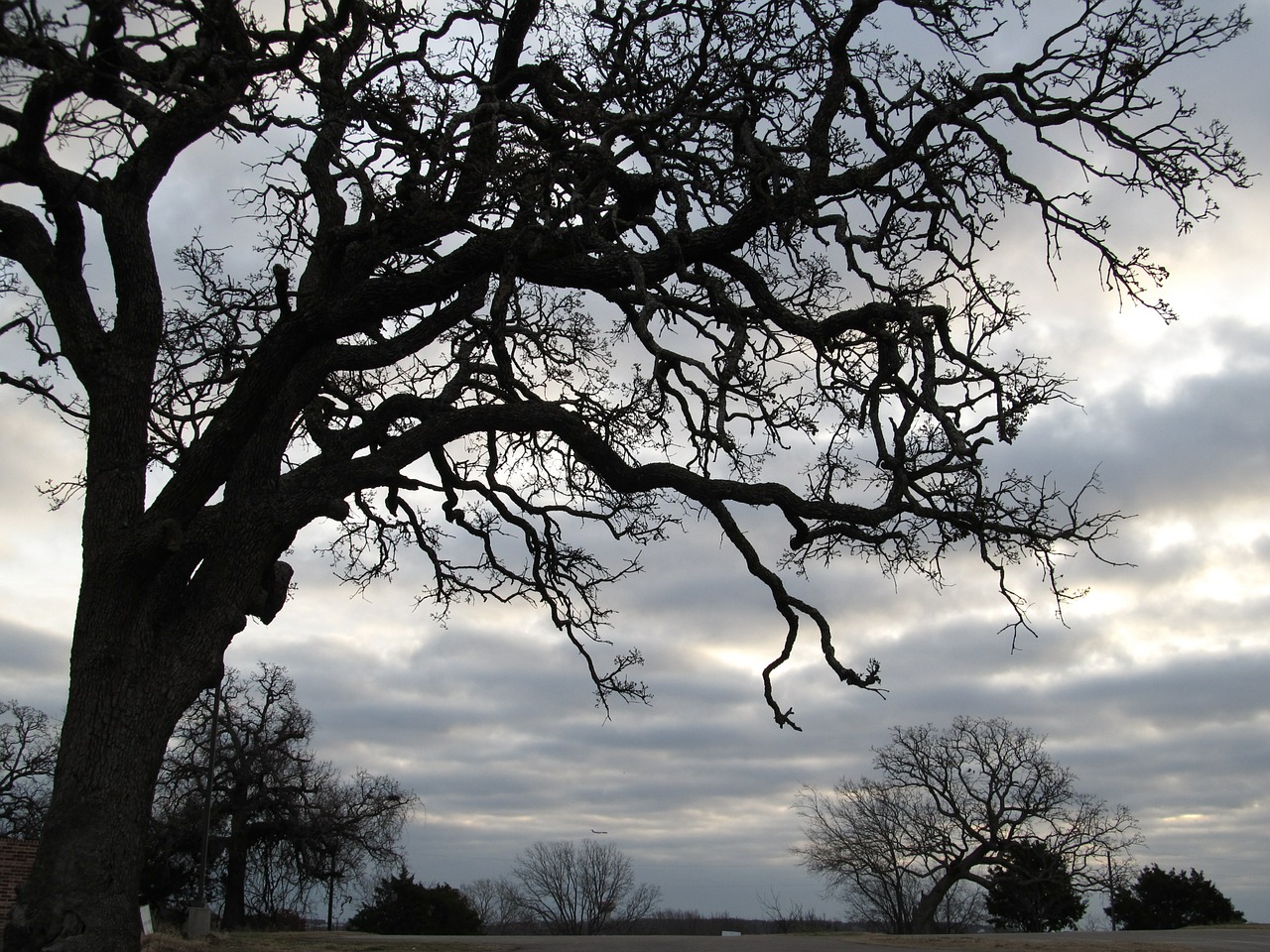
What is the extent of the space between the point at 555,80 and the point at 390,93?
→ 1.86m

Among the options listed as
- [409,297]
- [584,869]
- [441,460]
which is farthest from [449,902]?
[409,297]

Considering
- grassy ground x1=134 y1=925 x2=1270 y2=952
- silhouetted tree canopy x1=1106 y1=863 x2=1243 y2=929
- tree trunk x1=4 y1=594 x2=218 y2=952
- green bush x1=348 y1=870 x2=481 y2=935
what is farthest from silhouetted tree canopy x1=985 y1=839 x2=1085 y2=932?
tree trunk x1=4 y1=594 x2=218 y2=952

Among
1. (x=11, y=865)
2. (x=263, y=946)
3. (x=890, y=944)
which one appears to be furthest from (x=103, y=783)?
(x=11, y=865)

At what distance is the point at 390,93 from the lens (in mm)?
9148

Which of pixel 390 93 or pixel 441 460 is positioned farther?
pixel 441 460

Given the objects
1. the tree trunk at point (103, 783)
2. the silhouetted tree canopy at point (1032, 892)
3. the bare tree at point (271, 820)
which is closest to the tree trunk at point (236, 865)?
the bare tree at point (271, 820)

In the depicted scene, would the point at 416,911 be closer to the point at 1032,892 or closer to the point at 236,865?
the point at 236,865

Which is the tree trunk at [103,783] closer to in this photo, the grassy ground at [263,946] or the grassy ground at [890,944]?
the grassy ground at [890,944]

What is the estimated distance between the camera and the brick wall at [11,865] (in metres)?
26.5

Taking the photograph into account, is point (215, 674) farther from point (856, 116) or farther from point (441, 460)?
point (856, 116)

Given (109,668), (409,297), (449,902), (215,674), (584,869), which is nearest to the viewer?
(109,668)

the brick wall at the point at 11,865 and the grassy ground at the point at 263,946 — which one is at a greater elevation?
the brick wall at the point at 11,865

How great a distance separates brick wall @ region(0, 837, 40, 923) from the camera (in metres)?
26.5

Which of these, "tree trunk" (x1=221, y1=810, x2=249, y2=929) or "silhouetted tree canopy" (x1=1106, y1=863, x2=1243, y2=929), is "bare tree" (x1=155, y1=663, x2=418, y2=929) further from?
"silhouetted tree canopy" (x1=1106, y1=863, x2=1243, y2=929)
